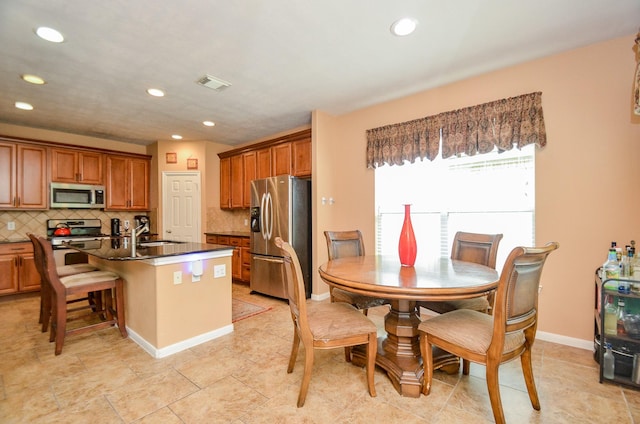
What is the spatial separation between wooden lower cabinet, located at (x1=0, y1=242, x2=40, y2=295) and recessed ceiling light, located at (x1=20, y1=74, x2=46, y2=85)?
2424 millimetres

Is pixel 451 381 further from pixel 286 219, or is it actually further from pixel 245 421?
pixel 286 219

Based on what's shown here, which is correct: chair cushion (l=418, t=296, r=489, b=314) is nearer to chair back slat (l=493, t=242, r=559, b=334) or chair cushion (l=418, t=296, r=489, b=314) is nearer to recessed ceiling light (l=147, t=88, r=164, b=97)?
chair back slat (l=493, t=242, r=559, b=334)

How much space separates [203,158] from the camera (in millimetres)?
5523

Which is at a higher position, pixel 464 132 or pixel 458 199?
pixel 464 132

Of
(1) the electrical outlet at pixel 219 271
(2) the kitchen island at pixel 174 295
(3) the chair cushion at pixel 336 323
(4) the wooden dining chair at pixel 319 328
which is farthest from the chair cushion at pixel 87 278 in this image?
(3) the chair cushion at pixel 336 323

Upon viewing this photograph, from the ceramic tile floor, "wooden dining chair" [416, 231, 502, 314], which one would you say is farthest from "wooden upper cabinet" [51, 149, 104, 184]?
"wooden dining chair" [416, 231, 502, 314]

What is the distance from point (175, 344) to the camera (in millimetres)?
2521

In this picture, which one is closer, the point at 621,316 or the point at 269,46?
the point at 621,316

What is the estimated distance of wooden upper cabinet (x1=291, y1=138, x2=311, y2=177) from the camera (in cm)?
426

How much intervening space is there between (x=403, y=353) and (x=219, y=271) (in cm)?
183

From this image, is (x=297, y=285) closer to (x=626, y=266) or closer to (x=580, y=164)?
(x=626, y=266)

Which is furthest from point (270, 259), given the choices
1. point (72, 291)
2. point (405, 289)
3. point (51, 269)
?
point (405, 289)

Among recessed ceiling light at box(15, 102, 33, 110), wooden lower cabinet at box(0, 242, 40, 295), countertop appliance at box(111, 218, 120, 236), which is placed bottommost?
wooden lower cabinet at box(0, 242, 40, 295)

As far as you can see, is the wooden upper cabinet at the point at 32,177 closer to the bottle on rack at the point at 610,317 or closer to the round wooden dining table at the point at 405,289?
the round wooden dining table at the point at 405,289
